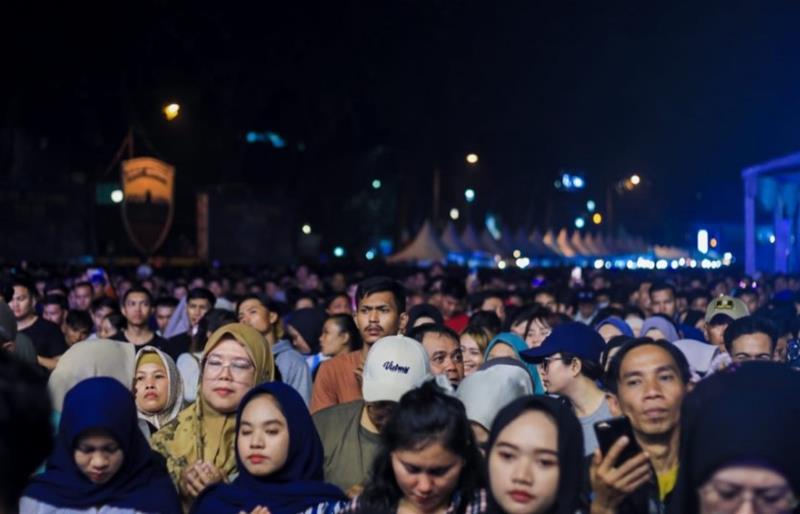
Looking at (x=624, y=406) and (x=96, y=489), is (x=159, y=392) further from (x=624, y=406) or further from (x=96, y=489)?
(x=624, y=406)

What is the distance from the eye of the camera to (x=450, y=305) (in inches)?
639

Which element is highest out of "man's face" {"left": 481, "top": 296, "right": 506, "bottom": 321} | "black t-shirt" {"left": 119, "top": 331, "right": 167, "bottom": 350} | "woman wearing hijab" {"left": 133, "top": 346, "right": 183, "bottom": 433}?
"man's face" {"left": 481, "top": 296, "right": 506, "bottom": 321}

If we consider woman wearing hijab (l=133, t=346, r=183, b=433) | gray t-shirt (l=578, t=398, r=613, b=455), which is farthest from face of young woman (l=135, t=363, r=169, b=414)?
gray t-shirt (l=578, t=398, r=613, b=455)

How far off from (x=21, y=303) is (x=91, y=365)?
5142mm

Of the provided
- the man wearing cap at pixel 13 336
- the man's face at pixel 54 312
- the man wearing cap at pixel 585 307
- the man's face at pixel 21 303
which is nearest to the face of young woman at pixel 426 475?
the man wearing cap at pixel 13 336

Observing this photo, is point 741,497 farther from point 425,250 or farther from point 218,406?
point 425,250

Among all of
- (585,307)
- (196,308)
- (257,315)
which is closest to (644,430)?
(257,315)

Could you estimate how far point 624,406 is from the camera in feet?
18.5

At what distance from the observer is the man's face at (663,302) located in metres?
14.9

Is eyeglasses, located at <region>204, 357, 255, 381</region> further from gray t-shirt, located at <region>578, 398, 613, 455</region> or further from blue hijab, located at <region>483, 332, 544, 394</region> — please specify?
blue hijab, located at <region>483, 332, 544, 394</region>

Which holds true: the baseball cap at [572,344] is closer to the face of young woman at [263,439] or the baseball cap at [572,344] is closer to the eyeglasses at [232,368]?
the eyeglasses at [232,368]

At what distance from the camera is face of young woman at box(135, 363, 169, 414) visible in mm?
7488

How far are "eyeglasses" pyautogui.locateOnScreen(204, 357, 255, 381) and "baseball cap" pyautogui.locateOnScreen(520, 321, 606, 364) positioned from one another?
161 cm

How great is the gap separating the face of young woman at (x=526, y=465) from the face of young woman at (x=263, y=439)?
140 centimetres
